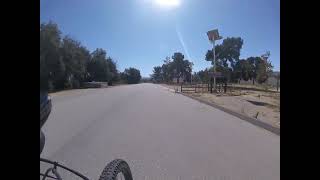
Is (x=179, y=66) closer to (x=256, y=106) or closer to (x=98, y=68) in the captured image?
(x=98, y=68)

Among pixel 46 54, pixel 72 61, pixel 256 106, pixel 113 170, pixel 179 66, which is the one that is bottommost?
pixel 256 106

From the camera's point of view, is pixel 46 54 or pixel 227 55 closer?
pixel 46 54

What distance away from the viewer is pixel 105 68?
10462 centimetres

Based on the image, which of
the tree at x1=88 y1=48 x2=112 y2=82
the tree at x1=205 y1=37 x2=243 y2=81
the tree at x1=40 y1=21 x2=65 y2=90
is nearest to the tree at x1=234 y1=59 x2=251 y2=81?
the tree at x1=205 y1=37 x2=243 y2=81

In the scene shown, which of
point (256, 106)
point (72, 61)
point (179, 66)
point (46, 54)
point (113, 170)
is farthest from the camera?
point (179, 66)

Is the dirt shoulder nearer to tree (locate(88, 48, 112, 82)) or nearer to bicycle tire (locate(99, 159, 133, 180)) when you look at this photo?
bicycle tire (locate(99, 159, 133, 180))

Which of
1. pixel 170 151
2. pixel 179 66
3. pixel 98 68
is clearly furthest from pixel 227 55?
pixel 170 151

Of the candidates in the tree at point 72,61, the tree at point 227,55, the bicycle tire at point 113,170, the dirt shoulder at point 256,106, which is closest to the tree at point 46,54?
the bicycle tire at point 113,170

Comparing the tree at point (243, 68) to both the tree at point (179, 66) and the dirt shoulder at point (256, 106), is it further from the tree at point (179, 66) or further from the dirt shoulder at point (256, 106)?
the dirt shoulder at point (256, 106)

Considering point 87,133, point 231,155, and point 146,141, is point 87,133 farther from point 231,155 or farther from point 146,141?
point 231,155

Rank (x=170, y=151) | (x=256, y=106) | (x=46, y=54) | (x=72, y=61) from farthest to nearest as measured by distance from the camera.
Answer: (x=72, y=61), (x=256, y=106), (x=170, y=151), (x=46, y=54)

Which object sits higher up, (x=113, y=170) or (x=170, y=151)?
(x=113, y=170)

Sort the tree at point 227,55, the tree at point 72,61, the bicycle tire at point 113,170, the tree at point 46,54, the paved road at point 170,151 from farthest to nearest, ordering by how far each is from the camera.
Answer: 1. the tree at point 227,55
2. the tree at point 72,61
3. the paved road at point 170,151
4. the bicycle tire at point 113,170
5. the tree at point 46,54
